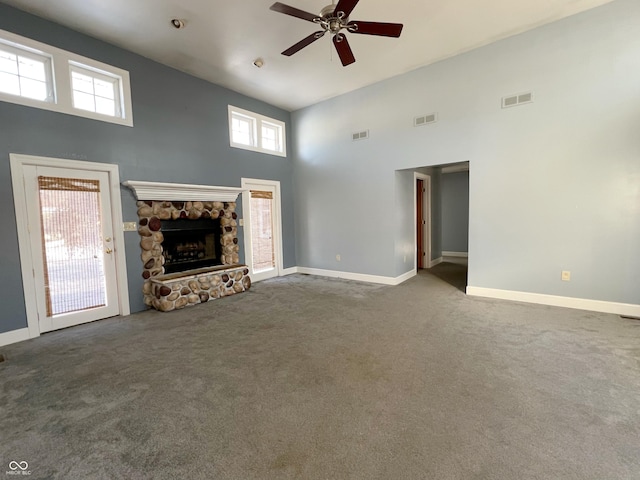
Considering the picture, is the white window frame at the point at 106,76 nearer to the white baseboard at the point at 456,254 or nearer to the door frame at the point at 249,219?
the door frame at the point at 249,219

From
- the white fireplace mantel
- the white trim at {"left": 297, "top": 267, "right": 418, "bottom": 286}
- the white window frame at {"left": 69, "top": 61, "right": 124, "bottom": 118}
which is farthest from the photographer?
the white trim at {"left": 297, "top": 267, "right": 418, "bottom": 286}

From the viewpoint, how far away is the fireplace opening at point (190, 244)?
183 inches

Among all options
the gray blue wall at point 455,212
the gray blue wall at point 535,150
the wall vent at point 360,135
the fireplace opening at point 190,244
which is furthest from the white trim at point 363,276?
the gray blue wall at point 455,212

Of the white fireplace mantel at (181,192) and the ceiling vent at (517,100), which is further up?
the ceiling vent at (517,100)

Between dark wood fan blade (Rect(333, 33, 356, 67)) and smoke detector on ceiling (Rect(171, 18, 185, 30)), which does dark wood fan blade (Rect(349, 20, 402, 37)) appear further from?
smoke detector on ceiling (Rect(171, 18, 185, 30))

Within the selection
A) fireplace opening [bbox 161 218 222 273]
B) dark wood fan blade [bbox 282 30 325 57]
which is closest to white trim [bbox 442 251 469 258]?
fireplace opening [bbox 161 218 222 273]

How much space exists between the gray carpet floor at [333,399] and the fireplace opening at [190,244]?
1329mm

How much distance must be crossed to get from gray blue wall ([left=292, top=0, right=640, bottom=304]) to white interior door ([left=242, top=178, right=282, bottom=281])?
2041 mm

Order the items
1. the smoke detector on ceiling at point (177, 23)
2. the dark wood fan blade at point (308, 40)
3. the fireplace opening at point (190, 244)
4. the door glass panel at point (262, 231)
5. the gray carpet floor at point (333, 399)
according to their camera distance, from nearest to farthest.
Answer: the gray carpet floor at point (333, 399) < the dark wood fan blade at point (308, 40) < the smoke detector on ceiling at point (177, 23) < the fireplace opening at point (190, 244) < the door glass panel at point (262, 231)

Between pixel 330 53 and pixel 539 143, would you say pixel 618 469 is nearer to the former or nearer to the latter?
pixel 539 143

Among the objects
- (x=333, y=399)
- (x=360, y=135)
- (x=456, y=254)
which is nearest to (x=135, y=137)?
(x=360, y=135)

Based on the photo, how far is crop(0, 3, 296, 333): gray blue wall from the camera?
321 centimetres

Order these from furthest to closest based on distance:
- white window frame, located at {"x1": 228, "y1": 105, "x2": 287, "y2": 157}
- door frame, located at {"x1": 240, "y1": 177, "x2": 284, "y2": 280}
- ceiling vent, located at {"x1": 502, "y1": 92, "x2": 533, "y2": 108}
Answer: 1. door frame, located at {"x1": 240, "y1": 177, "x2": 284, "y2": 280}
2. white window frame, located at {"x1": 228, "y1": 105, "x2": 287, "y2": 157}
3. ceiling vent, located at {"x1": 502, "y1": 92, "x2": 533, "y2": 108}

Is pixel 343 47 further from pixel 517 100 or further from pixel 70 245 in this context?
pixel 70 245
